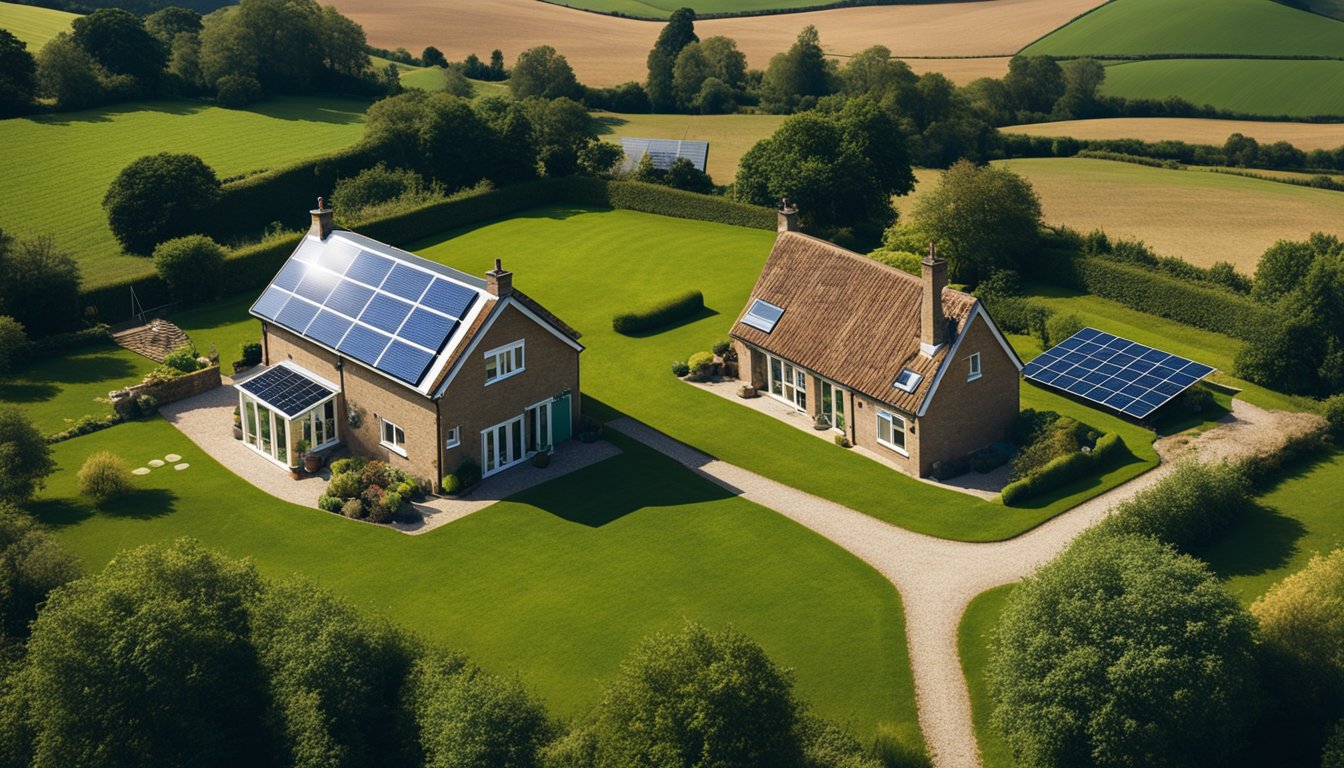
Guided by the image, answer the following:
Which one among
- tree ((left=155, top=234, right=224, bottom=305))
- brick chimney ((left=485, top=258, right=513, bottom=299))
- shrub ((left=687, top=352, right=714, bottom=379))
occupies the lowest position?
shrub ((left=687, top=352, right=714, bottom=379))

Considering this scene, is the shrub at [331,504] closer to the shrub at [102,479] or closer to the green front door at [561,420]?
the shrub at [102,479]

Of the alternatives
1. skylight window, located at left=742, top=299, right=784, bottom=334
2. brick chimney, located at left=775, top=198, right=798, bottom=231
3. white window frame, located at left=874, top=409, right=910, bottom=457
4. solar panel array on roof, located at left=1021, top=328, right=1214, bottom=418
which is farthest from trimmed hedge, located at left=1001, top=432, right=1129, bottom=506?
brick chimney, located at left=775, top=198, right=798, bottom=231

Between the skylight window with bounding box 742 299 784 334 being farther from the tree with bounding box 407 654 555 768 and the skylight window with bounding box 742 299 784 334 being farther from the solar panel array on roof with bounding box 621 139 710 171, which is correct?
the solar panel array on roof with bounding box 621 139 710 171

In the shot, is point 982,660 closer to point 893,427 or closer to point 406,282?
point 893,427

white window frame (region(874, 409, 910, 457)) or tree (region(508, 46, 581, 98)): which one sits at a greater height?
tree (region(508, 46, 581, 98))

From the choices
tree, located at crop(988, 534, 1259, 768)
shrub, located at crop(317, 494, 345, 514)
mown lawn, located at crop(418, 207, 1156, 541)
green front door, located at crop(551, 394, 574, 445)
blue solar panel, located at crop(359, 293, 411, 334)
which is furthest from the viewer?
green front door, located at crop(551, 394, 574, 445)

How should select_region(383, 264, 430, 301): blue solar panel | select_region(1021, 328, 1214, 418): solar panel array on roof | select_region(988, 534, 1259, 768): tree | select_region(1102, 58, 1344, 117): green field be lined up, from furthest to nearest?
select_region(1102, 58, 1344, 117): green field < select_region(1021, 328, 1214, 418): solar panel array on roof < select_region(383, 264, 430, 301): blue solar panel < select_region(988, 534, 1259, 768): tree

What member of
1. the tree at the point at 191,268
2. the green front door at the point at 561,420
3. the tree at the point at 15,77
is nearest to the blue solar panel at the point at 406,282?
the green front door at the point at 561,420

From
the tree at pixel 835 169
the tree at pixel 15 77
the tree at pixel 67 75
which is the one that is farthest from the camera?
the tree at pixel 67 75

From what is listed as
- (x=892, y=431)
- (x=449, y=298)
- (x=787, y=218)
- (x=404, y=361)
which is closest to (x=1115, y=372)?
(x=892, y=431)
